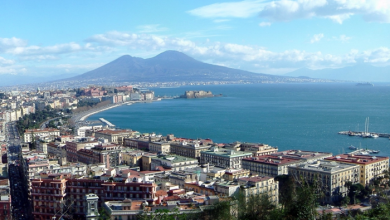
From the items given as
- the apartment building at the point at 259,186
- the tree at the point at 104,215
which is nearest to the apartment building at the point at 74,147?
the apartment building at the point at 259,186

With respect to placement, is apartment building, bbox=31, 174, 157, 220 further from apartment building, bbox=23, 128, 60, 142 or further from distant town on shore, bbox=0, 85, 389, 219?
apartment building, bbox=23, 128, 60, 142

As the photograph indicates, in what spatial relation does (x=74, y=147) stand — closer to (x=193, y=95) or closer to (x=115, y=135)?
(x=115, y=135)

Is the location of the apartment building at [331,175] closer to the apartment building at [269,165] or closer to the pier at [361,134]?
the apartment building at [269,165]

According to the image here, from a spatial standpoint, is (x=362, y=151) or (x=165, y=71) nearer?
(x=362, y=151)

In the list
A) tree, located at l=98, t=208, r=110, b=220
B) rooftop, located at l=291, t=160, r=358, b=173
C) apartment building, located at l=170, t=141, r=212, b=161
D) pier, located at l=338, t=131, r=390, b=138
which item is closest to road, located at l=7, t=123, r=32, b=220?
tree, located at l=98, t=208, r=110, b=220

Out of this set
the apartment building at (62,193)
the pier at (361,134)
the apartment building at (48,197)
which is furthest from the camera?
the pier at (361,134)

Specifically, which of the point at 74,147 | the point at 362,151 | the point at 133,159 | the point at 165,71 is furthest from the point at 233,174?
the point at 165,71
